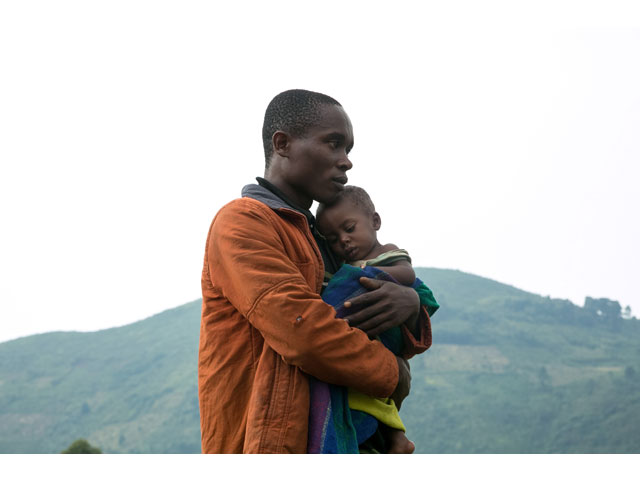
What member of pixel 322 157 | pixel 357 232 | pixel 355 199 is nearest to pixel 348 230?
pixel 357 232

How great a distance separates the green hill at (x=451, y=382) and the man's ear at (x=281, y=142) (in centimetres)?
8600

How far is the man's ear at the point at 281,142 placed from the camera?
2.91 metres

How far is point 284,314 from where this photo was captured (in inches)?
90.0

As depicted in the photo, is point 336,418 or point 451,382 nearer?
point 336,418

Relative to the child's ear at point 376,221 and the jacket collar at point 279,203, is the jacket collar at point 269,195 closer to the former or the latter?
the jacket collar at point 279,203

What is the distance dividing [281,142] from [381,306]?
85 centimetres

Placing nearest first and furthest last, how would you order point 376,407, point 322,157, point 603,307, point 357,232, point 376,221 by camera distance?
point 376,407, point 322,157, point 357,232, point 376,221, point 603,307

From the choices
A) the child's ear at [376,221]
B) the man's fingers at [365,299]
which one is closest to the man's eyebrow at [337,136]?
the child's ear at [376,221]

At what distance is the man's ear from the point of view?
9.53ft

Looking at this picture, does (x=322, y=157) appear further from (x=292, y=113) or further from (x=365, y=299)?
(x=365, y=299)

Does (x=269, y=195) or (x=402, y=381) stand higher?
(x=269, y=195)

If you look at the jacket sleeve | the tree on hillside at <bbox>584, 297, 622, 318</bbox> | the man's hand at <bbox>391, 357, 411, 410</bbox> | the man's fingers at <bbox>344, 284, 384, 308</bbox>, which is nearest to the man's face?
the jacket sleeve

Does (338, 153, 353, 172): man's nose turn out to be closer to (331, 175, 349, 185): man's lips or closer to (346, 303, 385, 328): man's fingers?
(331, 175, 349, 185): man's lips
